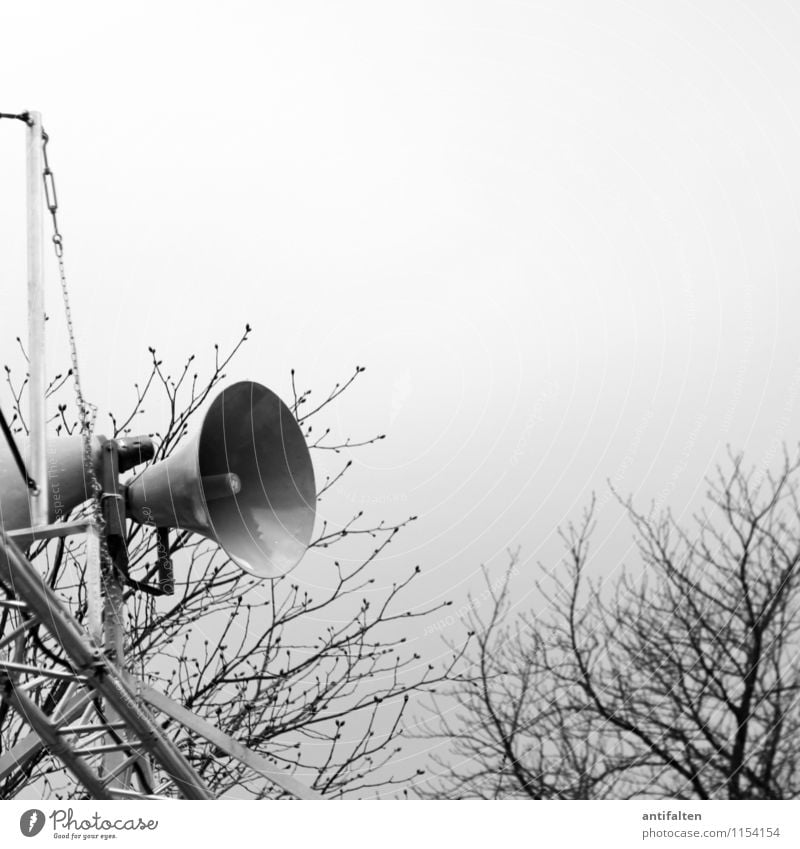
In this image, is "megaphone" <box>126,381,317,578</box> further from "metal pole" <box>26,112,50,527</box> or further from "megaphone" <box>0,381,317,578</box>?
"metal pole" <box>26,112,50,527</box>

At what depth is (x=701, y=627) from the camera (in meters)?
6.01

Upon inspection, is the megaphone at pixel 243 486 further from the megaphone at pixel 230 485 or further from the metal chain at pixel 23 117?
the metal chain at pixel 23 117

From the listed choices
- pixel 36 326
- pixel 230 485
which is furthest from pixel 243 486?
pixel 36 326

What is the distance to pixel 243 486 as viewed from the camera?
563cm

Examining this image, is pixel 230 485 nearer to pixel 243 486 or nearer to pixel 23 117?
pixel 243 486

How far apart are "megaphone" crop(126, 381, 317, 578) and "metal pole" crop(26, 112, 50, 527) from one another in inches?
19.4

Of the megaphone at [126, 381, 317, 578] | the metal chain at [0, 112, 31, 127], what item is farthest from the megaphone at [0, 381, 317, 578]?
the metal chain at [0, 112, 31, 127]

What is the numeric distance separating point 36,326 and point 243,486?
1223mm

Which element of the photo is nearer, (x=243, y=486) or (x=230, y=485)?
(x=230, y=485)

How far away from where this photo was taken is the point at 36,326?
5.50m

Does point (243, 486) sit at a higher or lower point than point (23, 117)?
lower

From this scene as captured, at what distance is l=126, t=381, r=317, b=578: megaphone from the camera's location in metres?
5.33

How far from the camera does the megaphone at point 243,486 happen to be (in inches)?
210
